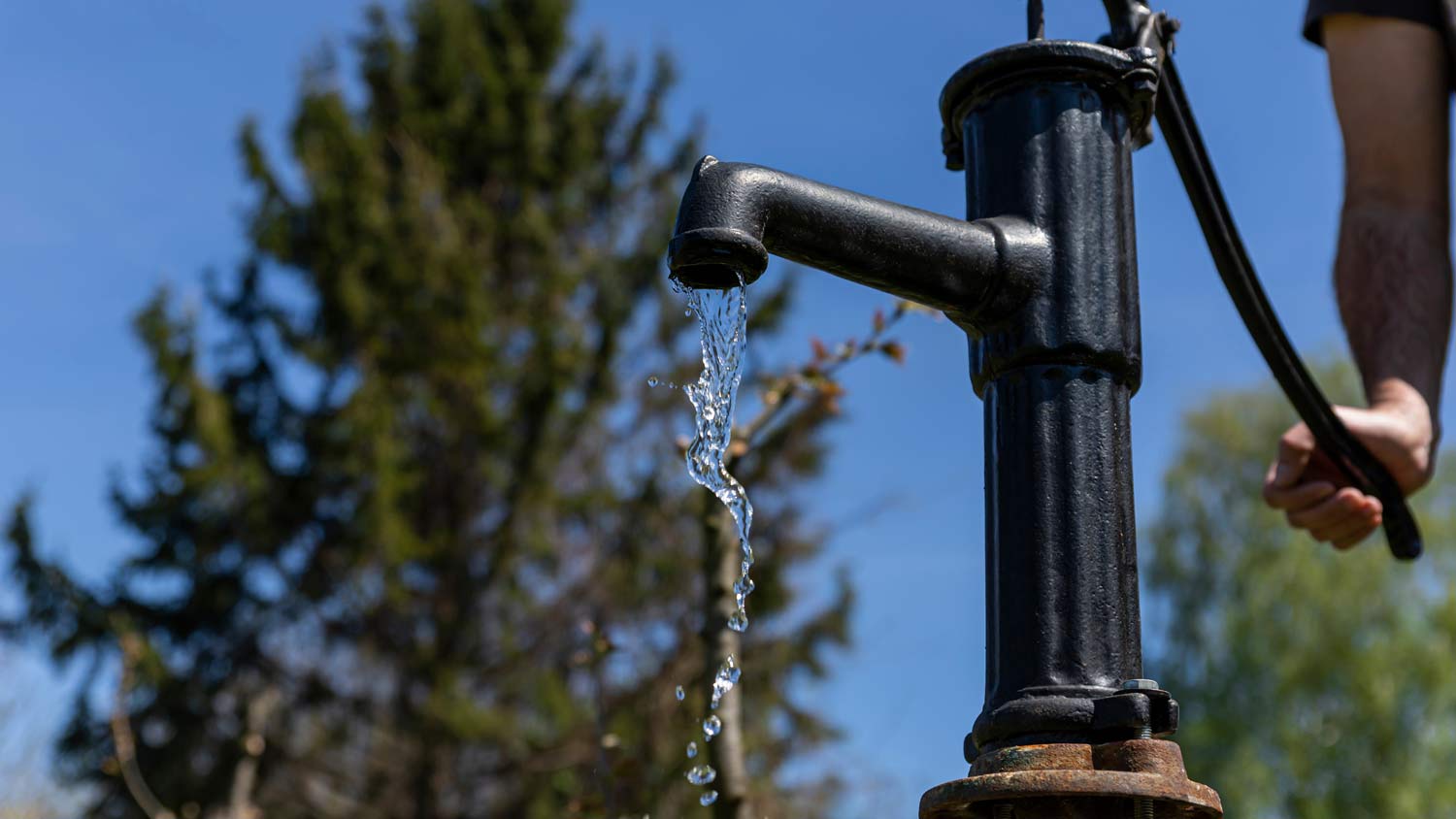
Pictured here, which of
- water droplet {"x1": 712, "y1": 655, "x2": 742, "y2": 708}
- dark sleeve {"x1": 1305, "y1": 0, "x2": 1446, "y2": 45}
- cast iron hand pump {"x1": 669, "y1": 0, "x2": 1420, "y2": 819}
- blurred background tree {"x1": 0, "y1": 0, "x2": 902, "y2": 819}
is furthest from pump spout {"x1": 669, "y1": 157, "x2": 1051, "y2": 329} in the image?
blurred background tree {"x1": 0, "y1": 0, "x2": 902, "y2": 819}

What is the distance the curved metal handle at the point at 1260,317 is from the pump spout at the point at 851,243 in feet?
0.98

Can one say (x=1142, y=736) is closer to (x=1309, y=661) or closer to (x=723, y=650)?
(x=723, y=650)

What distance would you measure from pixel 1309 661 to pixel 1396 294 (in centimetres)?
1524

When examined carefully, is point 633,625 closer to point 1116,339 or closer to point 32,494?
point 32,494

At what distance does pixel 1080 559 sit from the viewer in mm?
897

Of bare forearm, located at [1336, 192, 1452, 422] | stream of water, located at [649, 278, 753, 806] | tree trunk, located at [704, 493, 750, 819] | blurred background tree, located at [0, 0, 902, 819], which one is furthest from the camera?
blurred background tree, located at [0, 0, 902, 819]

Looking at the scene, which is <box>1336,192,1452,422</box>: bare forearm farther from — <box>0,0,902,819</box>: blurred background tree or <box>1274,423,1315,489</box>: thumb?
<box>0,0,902,819</box>: blurred background tree

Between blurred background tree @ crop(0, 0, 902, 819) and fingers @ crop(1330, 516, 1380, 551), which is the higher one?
blurred background tree @ crop(0, 0, 902, 819)

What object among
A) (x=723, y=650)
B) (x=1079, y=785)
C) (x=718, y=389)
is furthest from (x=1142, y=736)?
(x=723, y=650)

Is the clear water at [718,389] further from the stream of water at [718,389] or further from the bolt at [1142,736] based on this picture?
the bolt at [1142,736]

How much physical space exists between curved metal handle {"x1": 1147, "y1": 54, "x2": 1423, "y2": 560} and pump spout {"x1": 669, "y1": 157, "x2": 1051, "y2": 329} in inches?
11.8

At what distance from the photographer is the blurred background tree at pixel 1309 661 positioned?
1470 centimetres

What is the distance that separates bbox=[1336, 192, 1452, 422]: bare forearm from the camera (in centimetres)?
163

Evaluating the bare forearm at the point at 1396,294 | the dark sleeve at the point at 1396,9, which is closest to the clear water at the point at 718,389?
the bare forearm at the point at 1396,294
